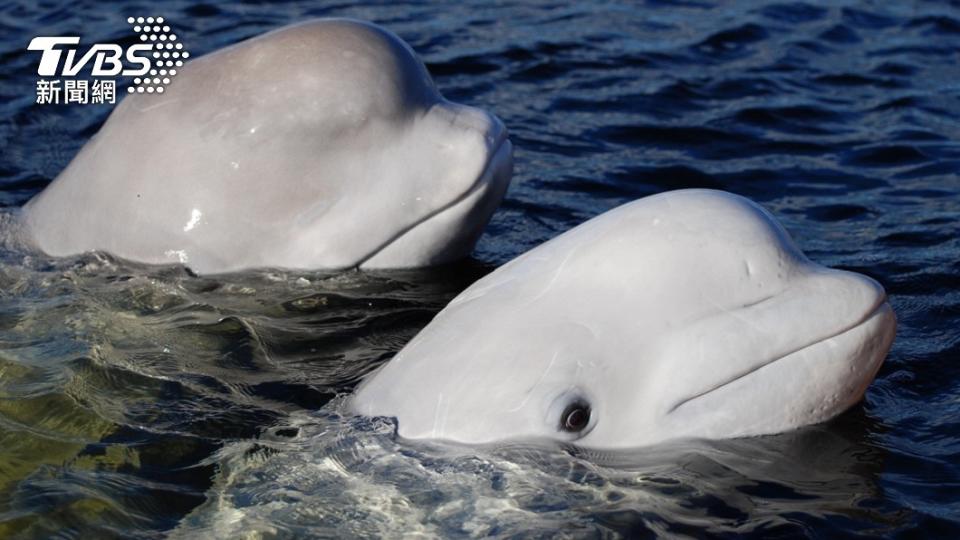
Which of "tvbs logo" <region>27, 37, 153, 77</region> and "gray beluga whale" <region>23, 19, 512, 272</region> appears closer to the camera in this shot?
"gray beluga whale" <region>23, 19, 512, 272</region>

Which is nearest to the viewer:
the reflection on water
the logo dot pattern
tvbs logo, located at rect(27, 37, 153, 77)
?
the reflection on water

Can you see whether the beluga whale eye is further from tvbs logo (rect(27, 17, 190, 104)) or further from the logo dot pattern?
the logo dot pattern

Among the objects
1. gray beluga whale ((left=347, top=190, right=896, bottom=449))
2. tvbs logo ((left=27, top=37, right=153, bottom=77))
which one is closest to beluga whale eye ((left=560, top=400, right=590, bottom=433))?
gray beluga whale ((left=347, top=190, right=896, bottom=449))

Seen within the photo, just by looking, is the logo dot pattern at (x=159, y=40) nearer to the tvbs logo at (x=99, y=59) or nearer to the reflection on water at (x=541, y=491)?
the tvbs logo at (x=99, y=59)

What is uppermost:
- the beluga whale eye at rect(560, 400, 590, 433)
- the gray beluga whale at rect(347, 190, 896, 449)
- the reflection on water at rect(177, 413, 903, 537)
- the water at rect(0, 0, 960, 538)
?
the gray beluga whale at rect(347, 190, 896, 449)

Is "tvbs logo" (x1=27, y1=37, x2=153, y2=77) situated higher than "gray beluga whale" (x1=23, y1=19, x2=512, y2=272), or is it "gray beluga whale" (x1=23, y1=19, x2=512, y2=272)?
"gray beluga whale" (x1=23, y1=19, x2=512, y2=272)

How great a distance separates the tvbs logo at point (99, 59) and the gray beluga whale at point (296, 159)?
471 centimetres

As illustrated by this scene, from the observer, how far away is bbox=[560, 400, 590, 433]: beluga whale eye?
5.76m

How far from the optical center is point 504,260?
9.33 meters

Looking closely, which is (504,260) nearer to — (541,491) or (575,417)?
(575,417)

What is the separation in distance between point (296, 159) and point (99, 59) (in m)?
6.90

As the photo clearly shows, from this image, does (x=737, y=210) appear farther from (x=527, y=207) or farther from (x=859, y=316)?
(x=527, y=207)

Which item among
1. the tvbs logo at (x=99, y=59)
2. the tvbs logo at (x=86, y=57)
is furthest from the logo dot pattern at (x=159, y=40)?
the tvbs logo at (x=86, y=57)

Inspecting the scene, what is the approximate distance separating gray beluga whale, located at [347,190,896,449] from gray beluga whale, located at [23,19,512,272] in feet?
7.47
